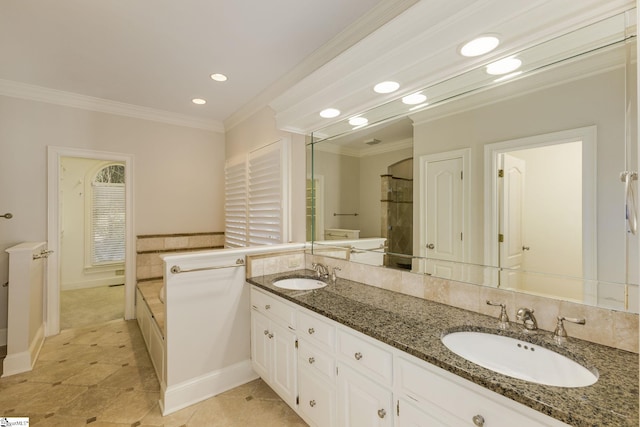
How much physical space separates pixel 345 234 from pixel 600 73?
1682 mm

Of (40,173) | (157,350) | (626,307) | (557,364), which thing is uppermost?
(40,173)

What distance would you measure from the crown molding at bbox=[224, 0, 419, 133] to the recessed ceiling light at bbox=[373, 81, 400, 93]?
0.46 meters

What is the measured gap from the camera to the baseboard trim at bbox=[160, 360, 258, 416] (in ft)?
6.51

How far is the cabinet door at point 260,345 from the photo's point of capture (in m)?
2.05

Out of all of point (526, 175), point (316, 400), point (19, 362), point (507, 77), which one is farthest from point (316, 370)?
point (19, 362)

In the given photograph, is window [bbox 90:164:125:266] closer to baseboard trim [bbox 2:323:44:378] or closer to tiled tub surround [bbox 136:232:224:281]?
tiled tub surround [bbox 136:232:224:281]

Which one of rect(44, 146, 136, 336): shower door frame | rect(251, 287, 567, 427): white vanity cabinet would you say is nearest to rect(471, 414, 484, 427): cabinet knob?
rect(251, 287, 567, 427): white vanity cabinet

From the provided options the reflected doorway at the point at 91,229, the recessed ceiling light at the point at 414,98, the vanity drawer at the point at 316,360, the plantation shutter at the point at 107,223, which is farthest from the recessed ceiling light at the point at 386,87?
the plantation shutter at the point at 107,223

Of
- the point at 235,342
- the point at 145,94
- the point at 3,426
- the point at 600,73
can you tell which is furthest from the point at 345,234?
the point at 145,94

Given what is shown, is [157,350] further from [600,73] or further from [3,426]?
[600,73]

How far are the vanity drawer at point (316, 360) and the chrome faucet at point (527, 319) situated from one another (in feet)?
2.96

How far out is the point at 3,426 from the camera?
5.57ft

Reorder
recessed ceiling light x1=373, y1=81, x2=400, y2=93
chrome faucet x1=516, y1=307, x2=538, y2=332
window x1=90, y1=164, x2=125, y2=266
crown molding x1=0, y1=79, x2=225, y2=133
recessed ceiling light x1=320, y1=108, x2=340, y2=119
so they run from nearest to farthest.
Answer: chrome faucet x1=516, y1=307, x2=538, y2=332
recessed ceiling light x1=373, y1=81, x2=400, y2=93
recessed ceiling light x1=320, y1=108, x2=340, y2=119
crown molding x1=0, y1=79, x2=225, y2=133
window x1=90, y1=164, x2=125, y2=266

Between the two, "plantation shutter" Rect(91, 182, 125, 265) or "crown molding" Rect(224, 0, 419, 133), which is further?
"plantation shutter" Rect(91, 182, 125, 265)
